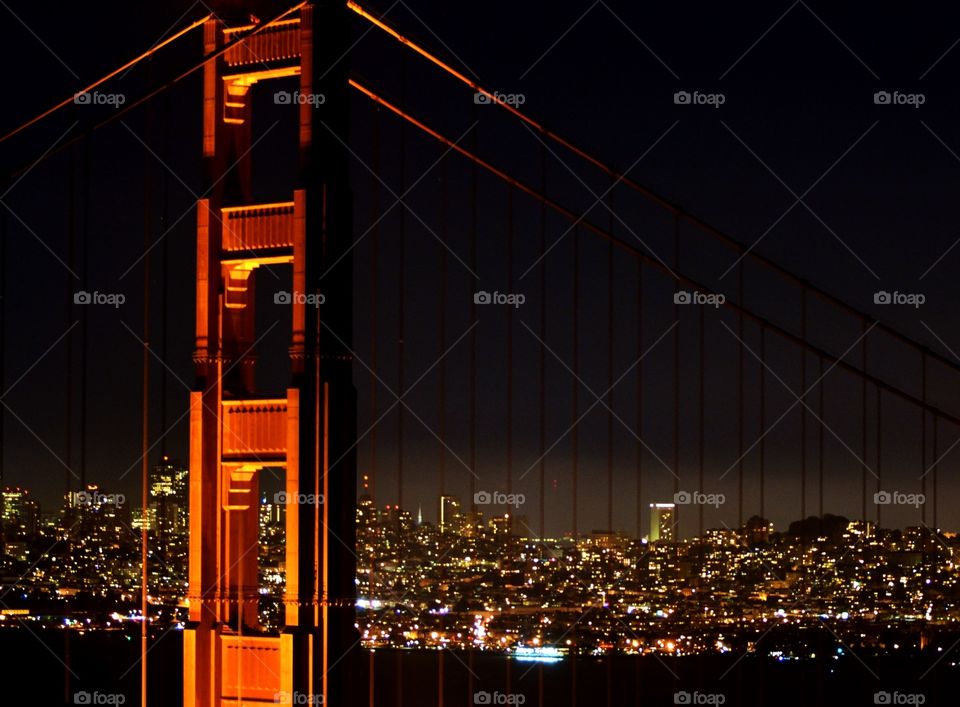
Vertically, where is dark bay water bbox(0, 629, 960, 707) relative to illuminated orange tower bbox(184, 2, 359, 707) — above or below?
below

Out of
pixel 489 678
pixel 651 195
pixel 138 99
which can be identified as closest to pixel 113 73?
pixel 138 99

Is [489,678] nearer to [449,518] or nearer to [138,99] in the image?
[449,518]

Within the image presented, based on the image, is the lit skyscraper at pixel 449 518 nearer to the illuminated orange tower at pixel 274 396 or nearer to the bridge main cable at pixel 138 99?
the illuminated orange tower at pixel 274 396

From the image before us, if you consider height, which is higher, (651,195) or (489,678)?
(651,195)

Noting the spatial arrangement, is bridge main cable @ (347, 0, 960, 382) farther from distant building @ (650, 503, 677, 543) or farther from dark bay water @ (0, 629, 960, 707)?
dark bay water @ (0, 629, 960, 707)

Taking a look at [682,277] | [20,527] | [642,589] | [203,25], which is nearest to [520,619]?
[642,589]

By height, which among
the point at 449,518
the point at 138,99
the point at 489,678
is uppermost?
the point at 138,99

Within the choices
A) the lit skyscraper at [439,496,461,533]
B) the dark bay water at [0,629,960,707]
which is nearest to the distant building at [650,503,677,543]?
the lit skyscraper at [439,496,461,533]

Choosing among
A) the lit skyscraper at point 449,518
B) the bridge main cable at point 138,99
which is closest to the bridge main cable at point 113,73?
the bridge main cable at point 138,99

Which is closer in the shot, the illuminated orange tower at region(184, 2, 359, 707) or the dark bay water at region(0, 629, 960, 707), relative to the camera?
the illuminated orange tower at region(184, 2, 359, 707)
